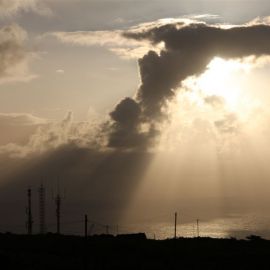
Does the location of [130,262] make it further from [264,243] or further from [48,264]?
[264,243]

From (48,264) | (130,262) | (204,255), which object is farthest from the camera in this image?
(204,255)

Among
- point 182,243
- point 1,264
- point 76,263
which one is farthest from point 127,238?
point 1,264

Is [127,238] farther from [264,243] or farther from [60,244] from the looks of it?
[264,243]

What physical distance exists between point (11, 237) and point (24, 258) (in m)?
26.4

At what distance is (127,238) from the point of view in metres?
97.1

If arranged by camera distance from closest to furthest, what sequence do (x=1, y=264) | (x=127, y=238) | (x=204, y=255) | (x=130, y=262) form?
1. (x=1, y=264)
2. (x=130, y=262)
3. (x=204, y=255)
4. (x=127, y=238)

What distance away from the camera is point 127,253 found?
8581cm

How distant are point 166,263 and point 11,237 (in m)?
32.2

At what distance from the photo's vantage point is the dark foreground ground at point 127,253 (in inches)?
2913

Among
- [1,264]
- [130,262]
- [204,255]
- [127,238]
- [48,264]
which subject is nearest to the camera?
[1,264]

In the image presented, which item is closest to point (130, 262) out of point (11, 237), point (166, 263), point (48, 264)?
point (166, 263)

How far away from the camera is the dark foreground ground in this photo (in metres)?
74.0

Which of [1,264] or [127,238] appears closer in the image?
[1,264]

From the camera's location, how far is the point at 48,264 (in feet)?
234
